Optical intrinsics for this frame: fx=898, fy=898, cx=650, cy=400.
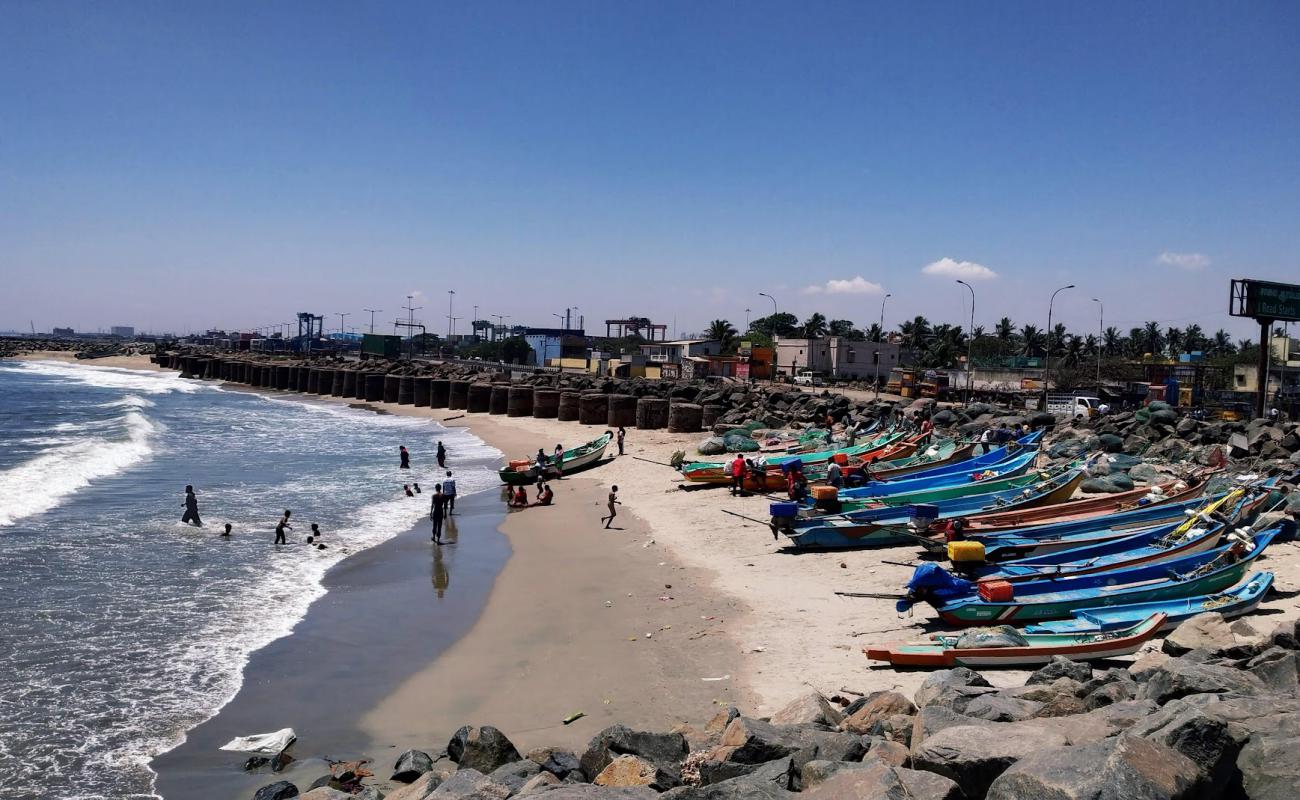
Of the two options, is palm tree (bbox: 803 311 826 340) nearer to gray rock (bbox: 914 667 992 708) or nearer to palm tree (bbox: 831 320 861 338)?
palm tree (bbox: 831 320 861 338)

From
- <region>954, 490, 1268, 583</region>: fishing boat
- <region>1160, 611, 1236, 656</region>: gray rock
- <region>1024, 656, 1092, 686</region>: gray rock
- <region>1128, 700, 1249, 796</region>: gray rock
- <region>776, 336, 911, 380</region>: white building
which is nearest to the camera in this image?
<region>1128, 700, 1249, 796</region>: gray rock

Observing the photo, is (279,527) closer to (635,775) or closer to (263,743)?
(263,743)

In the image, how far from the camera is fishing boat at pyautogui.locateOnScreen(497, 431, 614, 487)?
30.5 meters

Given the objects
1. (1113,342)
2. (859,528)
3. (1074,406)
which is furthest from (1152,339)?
(859,528)

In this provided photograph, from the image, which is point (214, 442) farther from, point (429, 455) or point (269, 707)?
point (269, 707)

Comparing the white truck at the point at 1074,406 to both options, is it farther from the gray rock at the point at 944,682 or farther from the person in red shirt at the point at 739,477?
the gray rock at the point at 944,682

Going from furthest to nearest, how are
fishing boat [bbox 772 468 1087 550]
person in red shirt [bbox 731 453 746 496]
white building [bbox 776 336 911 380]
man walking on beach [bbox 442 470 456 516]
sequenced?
white building [bbox 776 336 911 380]
person in red shirt [bbox 731 453 746 496]
man walking on beach [bbox 442 470 456 516]
fishing boat [bbox 772 468 1087 550]

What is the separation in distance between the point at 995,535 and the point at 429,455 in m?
28.4

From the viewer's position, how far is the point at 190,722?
11.6 meters

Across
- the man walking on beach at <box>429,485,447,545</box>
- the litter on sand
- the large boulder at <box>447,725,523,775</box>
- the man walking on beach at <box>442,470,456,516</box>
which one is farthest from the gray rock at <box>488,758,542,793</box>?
the man walking on beach at <box>442,470,456,516</box>

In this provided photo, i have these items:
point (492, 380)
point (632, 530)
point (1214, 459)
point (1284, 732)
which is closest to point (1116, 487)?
point (1214, 459)

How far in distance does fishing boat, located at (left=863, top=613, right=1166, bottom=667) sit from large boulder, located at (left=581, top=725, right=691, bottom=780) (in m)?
3.90

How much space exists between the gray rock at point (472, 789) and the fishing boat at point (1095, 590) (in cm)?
710

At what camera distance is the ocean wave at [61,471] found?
25.8 m
